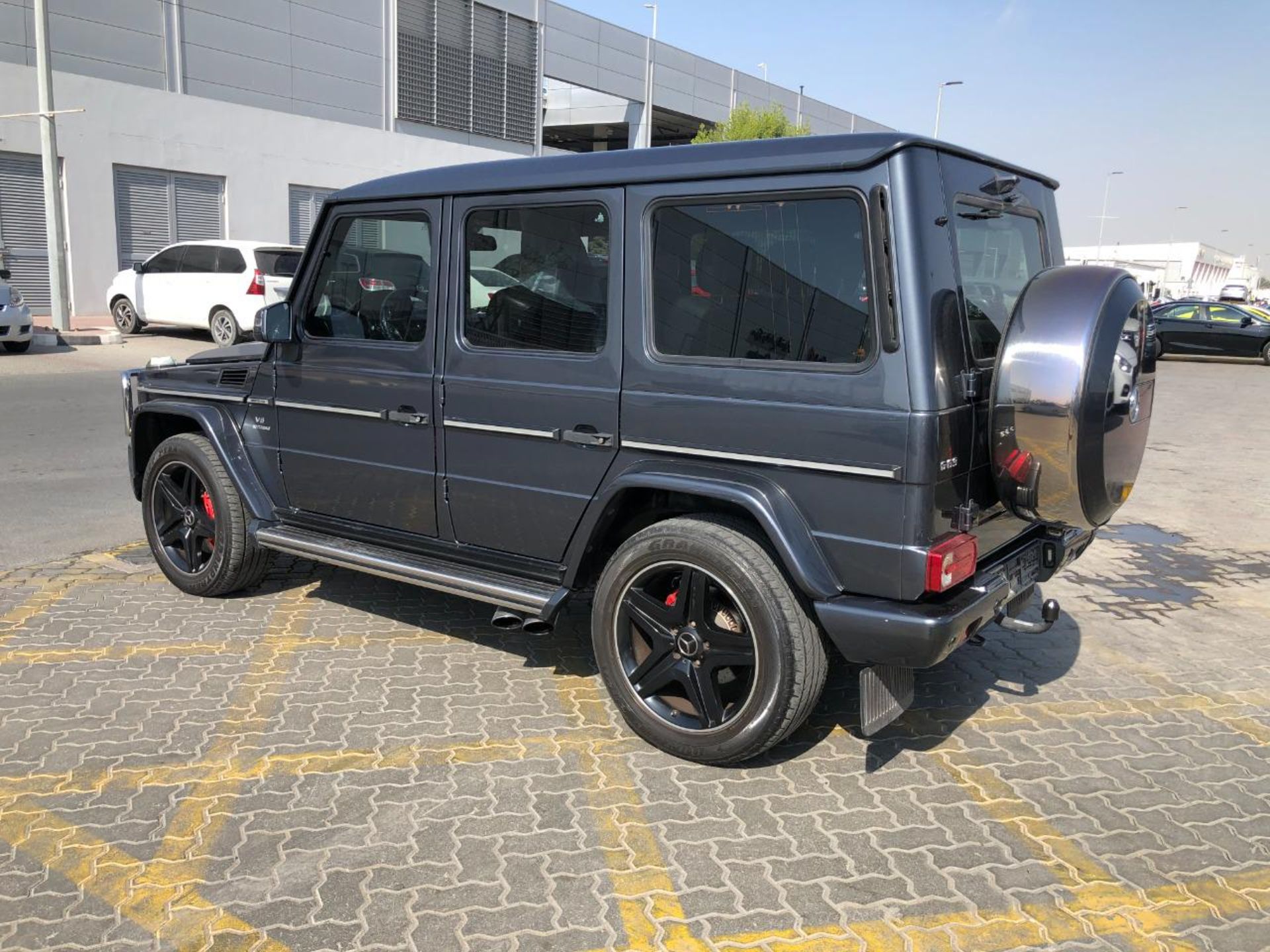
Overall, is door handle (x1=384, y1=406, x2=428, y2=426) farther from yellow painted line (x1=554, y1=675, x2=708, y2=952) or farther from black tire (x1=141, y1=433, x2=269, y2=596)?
yellow painted line (x1=554, y1=675, x2=708, y2=952)

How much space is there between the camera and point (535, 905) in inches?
109

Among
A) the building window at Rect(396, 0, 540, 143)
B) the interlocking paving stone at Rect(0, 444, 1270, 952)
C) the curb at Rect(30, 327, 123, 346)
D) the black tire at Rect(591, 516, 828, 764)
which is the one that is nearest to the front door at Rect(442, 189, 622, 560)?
the black tire at Rect(591, 516, 828, 764)

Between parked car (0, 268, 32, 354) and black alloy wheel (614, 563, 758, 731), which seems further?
parked car (0, 268, 32, 354)

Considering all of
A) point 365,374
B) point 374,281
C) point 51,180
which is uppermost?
point 51,180

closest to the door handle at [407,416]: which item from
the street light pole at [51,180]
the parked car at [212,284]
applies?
the parked car at [212,284]

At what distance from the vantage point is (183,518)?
5.23m

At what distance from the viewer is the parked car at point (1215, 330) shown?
23.9m

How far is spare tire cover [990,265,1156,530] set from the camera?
3.13 metres

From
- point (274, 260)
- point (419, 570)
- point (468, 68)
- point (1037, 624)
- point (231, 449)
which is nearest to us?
point (1037, 624)

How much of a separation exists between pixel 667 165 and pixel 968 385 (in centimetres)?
130

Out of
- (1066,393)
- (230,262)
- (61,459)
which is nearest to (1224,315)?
(230,262)

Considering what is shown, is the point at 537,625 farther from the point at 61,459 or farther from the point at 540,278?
the point at 61,459

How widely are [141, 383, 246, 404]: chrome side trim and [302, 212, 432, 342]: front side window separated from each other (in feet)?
2.03

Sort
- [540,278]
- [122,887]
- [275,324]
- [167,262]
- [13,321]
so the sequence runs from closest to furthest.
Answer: [122,887]
[540,278]
[275,324]
[13,321]
[167,262]
